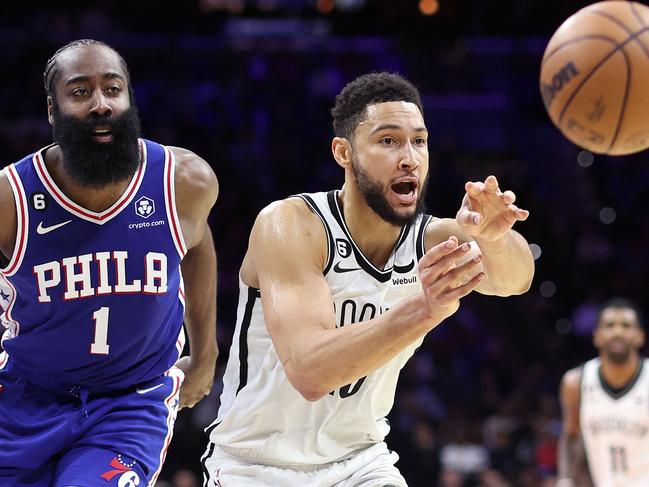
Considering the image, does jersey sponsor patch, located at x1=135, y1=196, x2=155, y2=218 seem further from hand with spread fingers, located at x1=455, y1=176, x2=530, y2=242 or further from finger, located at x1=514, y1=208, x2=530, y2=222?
finger, located at x1=514, y1=208, x2=530, y2=222

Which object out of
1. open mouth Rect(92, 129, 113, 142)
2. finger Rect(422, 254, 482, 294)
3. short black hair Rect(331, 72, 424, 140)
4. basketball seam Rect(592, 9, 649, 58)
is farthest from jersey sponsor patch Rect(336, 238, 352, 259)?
basketball seam Rect(592, 9, 649, 58)

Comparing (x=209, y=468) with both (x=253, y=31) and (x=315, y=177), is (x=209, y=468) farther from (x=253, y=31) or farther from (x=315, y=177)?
(x=253, y=31)

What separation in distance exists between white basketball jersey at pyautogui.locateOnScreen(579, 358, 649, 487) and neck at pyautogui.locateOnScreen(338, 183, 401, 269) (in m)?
3.73

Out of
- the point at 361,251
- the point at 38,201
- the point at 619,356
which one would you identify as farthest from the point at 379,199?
the point at 619,356

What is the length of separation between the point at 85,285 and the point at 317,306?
2.71 ft

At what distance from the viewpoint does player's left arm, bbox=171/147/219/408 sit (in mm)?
3754

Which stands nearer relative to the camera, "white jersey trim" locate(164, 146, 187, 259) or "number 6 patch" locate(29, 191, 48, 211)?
"number 6 patch" locate(29, 191, 48, 211)

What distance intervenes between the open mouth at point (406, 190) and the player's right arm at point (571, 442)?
12.0 feet

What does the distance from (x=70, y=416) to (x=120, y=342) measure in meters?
0.31

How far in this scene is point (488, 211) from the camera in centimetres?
310

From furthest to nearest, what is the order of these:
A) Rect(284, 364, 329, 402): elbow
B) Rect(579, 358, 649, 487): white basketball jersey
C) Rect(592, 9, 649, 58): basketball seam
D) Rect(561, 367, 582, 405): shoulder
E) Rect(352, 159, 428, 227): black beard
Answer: Rect(561, 367, 582, 405): shoulder < Rect(579, 358, 649, 487): white basketball jersey < Rect(592, 9, 649, 58): basketball seam < Rect(352, 159, 428, 227): black beard < Rect(284, 364, 329, 402): elbow

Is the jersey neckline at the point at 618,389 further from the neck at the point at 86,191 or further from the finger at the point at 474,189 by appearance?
the neck at the point at 86,191

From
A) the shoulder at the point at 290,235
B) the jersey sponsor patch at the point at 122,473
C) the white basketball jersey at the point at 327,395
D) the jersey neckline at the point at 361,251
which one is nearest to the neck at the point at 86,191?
the shoulder at the point at 290,235

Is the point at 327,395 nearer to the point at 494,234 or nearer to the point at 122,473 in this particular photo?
the point at 122,473
